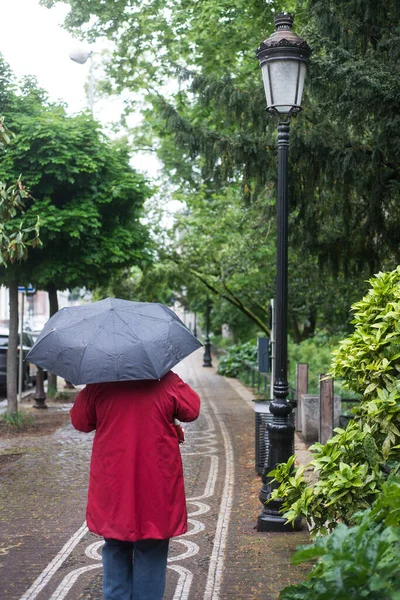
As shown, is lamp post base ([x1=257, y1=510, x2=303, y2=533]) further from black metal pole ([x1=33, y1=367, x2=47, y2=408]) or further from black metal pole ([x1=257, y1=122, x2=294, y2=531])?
black metal pole ([x1=33, y1=367, x2=47, y2=408])

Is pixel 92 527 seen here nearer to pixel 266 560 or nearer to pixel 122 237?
pixel 266 560

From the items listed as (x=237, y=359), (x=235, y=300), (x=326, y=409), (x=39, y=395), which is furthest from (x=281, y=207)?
(x=237, y=359)

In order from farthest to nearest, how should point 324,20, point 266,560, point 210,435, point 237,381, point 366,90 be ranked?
point 237,381 → point 210,435 → point 324,20 → point 366,90 → point 266,560

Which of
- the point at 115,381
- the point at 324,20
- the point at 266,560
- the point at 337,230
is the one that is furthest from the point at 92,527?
the point at 337,230

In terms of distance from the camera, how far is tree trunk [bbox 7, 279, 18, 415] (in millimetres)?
14141

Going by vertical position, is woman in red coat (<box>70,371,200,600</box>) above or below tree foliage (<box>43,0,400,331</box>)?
below

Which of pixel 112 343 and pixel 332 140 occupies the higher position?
pixel 332 140

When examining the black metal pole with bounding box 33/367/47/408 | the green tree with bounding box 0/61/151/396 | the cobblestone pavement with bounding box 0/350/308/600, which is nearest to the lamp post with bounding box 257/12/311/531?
the cobblestone pavement with bounding box 0/350/308/600

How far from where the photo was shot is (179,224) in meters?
26.8

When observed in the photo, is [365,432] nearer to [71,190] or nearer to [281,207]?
[281,207]

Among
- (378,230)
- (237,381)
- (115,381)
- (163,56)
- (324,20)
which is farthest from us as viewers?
(237,381)

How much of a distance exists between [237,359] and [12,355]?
50.0ft

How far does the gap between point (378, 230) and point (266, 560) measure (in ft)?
22.6

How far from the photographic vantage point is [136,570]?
436 centimetres
